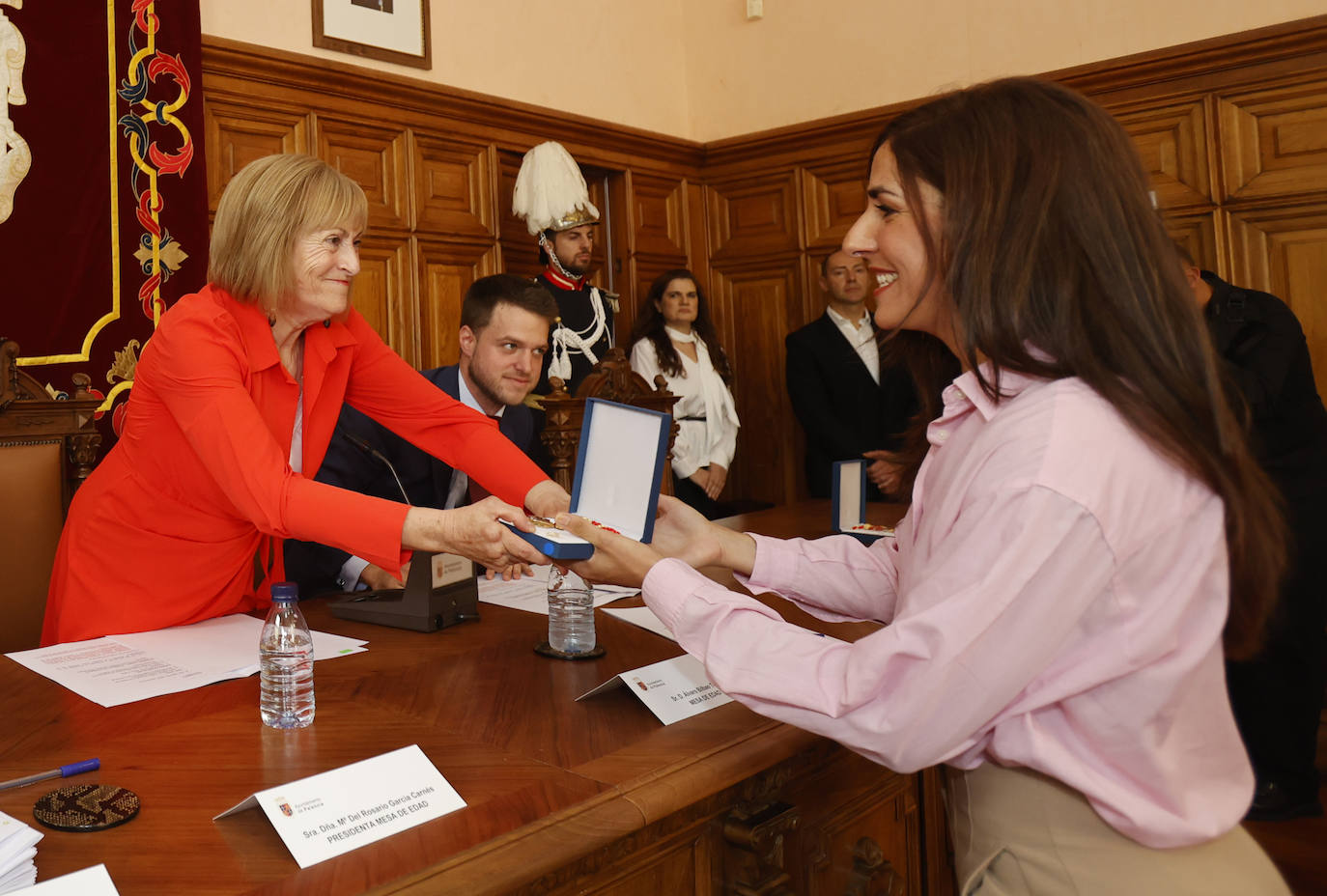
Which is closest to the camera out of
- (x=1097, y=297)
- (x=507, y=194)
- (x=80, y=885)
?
(x=80, y=885)

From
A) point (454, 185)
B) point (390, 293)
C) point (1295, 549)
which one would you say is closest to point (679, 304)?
point (454, 185)

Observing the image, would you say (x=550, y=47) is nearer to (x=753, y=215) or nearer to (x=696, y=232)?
(x=696, y=232)

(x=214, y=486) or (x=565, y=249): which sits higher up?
(x=565, y=249)

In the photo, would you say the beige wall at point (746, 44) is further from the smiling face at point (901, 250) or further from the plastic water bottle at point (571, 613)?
the smiling face at point (901, 250)

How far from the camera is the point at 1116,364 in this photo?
0.97 meters

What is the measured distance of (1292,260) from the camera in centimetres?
434

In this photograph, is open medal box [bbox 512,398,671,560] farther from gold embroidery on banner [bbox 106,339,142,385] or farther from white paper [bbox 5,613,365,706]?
gold embroidery on banner [bbox 106,339,142,385]

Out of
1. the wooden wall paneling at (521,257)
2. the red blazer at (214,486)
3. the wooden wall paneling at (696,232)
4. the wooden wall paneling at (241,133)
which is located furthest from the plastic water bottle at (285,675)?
the wooden wall paneling at (696,232)

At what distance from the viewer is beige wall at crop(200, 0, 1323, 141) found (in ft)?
14.9

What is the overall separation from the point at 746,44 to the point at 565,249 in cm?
207

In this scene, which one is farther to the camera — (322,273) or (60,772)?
(322,273)

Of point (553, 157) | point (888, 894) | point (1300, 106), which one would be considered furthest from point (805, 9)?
point (888, 894)

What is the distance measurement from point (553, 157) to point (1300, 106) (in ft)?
10.1

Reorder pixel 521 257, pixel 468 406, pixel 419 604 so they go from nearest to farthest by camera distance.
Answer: pixel 419 604, pixel 468 406, pixel 521 257
